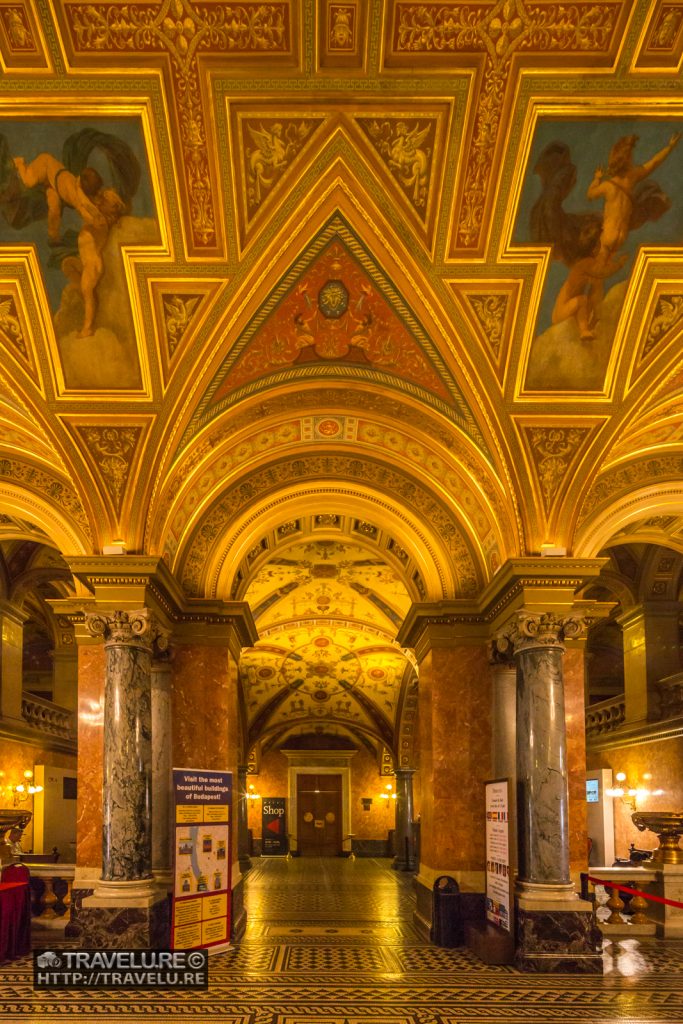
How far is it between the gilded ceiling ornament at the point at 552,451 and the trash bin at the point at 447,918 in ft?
16.6

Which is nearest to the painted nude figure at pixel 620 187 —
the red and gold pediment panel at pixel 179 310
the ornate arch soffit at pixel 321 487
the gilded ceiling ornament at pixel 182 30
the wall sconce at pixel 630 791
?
the gilded ceiling ornament at pixel 182 30

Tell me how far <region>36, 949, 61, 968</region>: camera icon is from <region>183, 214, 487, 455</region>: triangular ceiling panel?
599 centimetres

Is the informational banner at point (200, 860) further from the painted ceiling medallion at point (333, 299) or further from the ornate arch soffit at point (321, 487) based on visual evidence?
the painted ceiling medallion at point (333, 299)

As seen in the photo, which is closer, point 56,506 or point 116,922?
point 116,922

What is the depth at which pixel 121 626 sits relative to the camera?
11.9 meters

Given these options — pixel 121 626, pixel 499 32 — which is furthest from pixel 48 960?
pixel 499 32

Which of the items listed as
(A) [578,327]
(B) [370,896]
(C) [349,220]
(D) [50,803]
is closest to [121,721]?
(C) [349,220]

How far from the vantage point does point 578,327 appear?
37.5 ft

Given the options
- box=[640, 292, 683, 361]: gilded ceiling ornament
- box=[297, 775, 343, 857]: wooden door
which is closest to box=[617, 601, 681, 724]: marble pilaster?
box=[640, 292, 683, 361]: gilded ceiling ornament

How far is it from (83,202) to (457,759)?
8.49 meters

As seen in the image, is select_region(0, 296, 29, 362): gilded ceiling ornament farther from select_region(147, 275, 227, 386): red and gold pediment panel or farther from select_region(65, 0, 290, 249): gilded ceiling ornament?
select_region(65, 0, 290, 249): gilded ceiling ornament

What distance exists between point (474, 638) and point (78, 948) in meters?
6.36

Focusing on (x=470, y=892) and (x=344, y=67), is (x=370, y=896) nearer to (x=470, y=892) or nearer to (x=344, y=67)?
(x=470, y=892)

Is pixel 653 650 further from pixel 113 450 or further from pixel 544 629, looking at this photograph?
pixel 113 450
